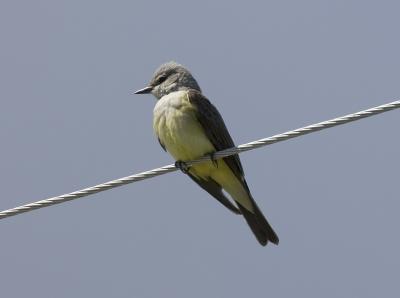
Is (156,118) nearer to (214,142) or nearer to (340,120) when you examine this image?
(214,142)

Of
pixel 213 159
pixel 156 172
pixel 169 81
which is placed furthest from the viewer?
pixel 169 81

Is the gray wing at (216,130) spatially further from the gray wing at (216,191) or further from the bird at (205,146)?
the gray wing at (216,191)

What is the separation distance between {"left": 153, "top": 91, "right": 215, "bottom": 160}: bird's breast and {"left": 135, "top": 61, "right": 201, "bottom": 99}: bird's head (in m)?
0.55

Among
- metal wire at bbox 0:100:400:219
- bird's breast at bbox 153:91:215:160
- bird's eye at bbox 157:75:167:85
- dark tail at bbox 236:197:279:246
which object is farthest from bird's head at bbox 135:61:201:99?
metal wire at bbox 0:100:400:219

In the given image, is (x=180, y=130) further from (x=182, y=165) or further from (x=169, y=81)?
(x=169, y=81)

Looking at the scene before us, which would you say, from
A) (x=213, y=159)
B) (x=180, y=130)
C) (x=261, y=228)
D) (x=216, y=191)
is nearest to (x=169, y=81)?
(x=180, y=130)

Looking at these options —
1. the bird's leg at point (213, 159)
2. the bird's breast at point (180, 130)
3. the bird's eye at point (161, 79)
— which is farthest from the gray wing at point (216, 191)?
the bird's eye at point (161, 79)

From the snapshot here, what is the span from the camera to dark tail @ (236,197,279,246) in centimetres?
864

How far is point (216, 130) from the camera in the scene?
27.4 ft

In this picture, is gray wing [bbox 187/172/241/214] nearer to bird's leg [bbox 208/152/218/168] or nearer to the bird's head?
bird's leg [bbox 208/152/218/168]

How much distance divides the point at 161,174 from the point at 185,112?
4.66ft

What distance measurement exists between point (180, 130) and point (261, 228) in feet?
3.83

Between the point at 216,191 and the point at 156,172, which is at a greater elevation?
the point at 156,172

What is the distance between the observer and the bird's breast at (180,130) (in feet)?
27.0
